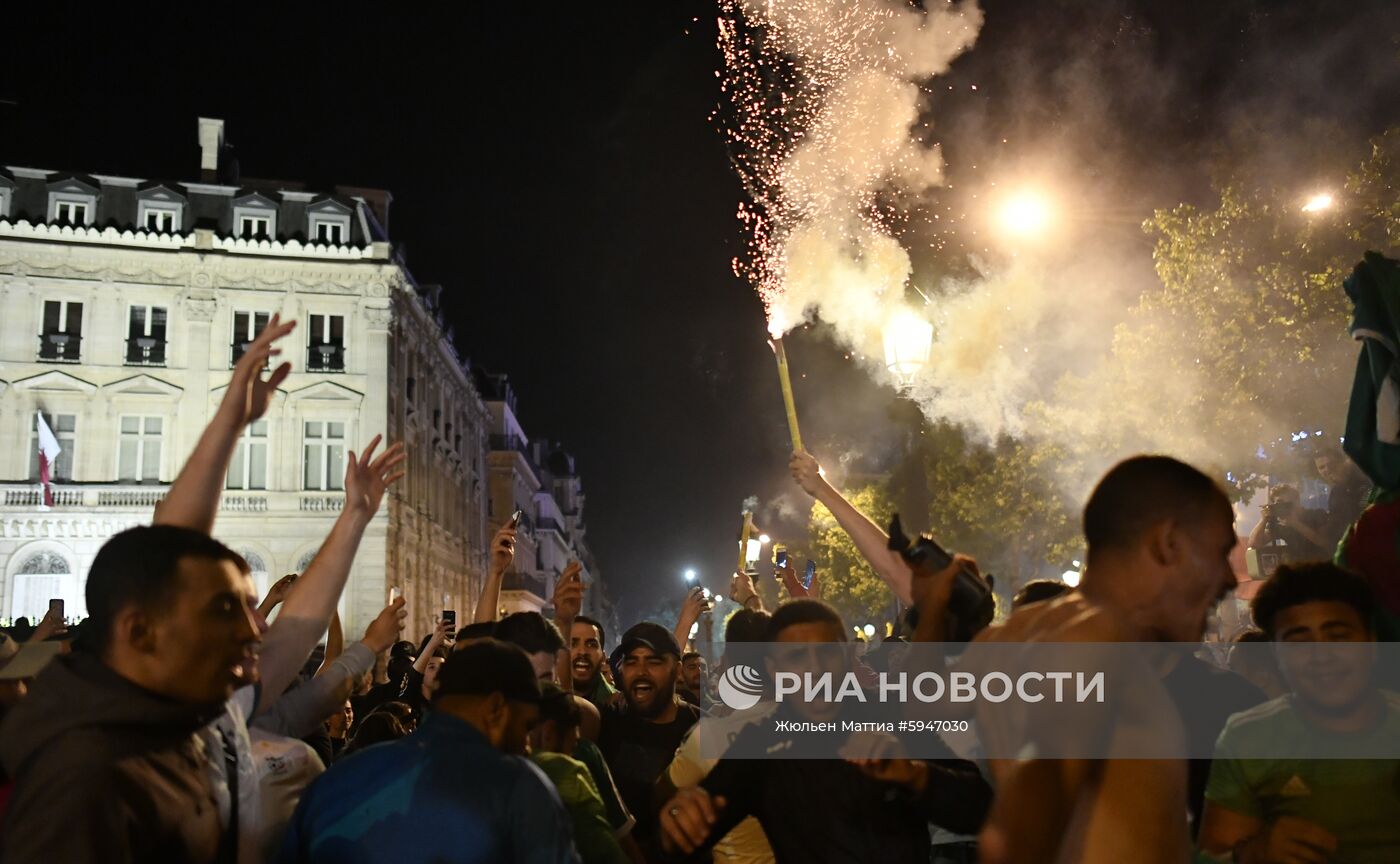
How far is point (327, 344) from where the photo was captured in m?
35.8

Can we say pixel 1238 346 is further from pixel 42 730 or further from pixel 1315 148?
pixel 42 730

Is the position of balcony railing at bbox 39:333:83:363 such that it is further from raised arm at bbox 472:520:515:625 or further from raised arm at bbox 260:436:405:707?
raised arm at bbox 260:436:405:707

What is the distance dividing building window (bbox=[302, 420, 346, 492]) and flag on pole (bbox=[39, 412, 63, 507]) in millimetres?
7134

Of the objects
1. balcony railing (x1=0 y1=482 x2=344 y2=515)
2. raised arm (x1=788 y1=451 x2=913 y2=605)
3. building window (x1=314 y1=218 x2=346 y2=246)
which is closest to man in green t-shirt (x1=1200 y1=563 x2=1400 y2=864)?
raised arm (x1=788 y1=451 x2=913 y2=605)

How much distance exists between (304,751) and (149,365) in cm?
3451

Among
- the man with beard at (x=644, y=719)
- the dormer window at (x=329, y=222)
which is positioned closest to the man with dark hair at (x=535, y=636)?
the man with beard at (x=644, y=719)

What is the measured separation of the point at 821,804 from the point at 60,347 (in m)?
36.1

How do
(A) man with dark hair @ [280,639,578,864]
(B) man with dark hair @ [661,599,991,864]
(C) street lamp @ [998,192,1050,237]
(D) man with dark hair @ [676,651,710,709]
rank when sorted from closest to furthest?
(A) man with dark hair @ [280,639,578,864] < (B) man with dark hair @ [661,599,991,864] < (D) man with dark hair @ [676,651,710,709] < (C) street lamp @ [998,192,1050,237]

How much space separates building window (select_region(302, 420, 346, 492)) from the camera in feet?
116

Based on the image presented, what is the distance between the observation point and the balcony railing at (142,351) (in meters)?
33.8

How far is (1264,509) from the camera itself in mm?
9117

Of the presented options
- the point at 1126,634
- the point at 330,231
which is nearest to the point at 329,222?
the point at 330,231

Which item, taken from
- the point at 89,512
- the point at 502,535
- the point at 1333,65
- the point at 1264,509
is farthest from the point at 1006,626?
the point at 89,512

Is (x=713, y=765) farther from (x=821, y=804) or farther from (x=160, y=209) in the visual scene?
(x=160, y=209)
